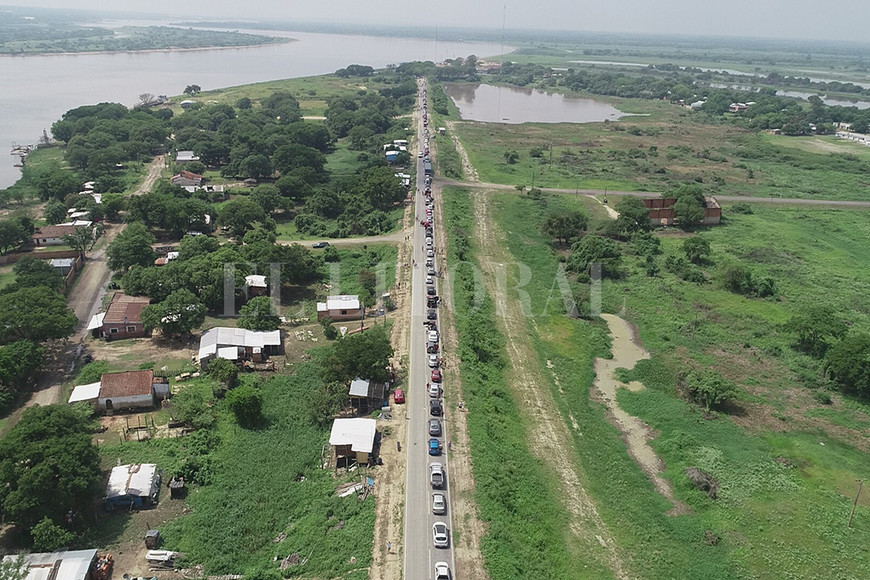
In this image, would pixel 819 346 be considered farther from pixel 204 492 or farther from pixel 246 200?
pixel 246 200

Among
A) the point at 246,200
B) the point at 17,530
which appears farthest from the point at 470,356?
the point at 246,200

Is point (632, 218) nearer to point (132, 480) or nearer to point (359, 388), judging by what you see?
point (359, 388)

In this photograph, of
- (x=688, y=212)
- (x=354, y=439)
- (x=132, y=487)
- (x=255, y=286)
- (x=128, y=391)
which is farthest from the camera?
(x=688, y=212)

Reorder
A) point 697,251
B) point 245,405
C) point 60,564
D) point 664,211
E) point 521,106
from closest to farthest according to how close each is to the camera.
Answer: point 60,564, point 245,405, point 697,251, point 664,211, point 521,106

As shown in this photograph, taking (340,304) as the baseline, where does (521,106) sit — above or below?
above

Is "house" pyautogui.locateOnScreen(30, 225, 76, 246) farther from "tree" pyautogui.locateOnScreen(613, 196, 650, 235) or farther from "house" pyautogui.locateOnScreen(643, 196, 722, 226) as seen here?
"house" pyautogui.locateOnScreen(643, 196, 722, 226)

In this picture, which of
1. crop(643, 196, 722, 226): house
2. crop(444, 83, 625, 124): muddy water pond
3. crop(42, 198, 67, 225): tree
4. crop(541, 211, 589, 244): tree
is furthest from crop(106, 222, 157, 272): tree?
crop(444, 83, 625, 124): muddy water pond

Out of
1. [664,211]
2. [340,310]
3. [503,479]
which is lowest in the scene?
[503,479]

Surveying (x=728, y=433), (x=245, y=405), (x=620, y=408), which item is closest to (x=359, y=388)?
(x=245, y=405)
